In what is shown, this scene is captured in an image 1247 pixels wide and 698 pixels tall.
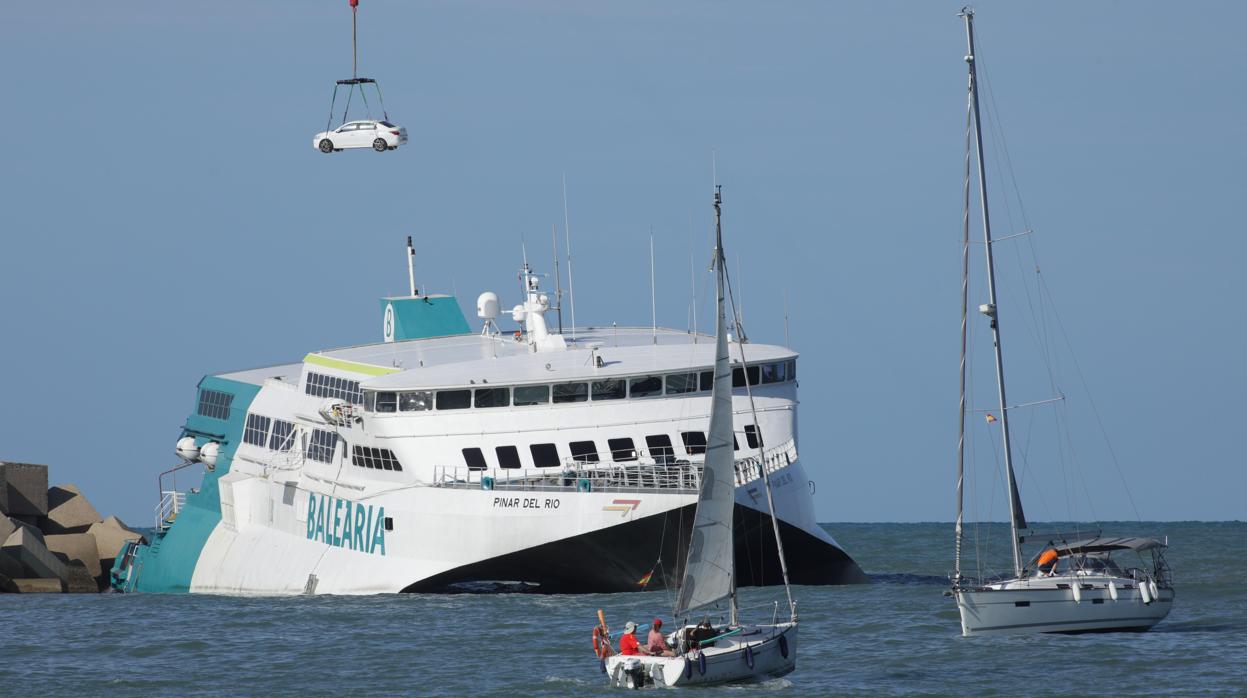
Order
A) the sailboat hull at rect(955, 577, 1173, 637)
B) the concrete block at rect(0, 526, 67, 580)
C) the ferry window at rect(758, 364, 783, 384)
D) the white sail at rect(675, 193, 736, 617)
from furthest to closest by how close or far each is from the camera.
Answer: the concrete block at rect(0, 526, 67, 580), the ferry window at rect(758, 364, 783, 384), the sailboat hull at rect(955, 577, 1173, 637), the white sail at rect(675, 193, 736, 617)

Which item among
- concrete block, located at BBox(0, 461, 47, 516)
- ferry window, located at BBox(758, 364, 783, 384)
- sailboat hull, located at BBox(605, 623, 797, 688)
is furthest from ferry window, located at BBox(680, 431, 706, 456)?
concrete block, located at BBox(0, 461, 47, 516)

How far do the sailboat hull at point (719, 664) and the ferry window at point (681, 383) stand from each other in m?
12.7

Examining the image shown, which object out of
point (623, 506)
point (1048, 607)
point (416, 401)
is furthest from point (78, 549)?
point (1048, 607)

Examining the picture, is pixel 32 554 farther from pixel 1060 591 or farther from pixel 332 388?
pixel 1060 591

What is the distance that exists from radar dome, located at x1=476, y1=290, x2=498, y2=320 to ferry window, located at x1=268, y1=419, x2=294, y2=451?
242 inches

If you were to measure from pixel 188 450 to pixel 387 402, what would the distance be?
14.8 meters

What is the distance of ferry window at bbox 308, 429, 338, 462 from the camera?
4672 centimetres

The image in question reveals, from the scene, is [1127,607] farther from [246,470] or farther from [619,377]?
[246,470]

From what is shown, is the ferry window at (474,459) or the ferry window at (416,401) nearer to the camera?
the ferry window at (474,459)

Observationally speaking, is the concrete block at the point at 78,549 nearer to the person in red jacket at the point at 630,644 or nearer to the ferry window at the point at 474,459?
the ferry window at the point at 474,459

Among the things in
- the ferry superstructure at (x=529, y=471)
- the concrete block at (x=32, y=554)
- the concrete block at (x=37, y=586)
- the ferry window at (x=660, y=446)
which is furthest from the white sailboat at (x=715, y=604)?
the concrete block at (x=37, y=586)

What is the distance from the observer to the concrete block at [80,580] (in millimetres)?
60031

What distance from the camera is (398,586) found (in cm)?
4212

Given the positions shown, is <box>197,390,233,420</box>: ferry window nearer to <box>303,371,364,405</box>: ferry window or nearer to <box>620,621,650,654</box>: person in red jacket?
<box>303,371,364,405</box>: ferry window
